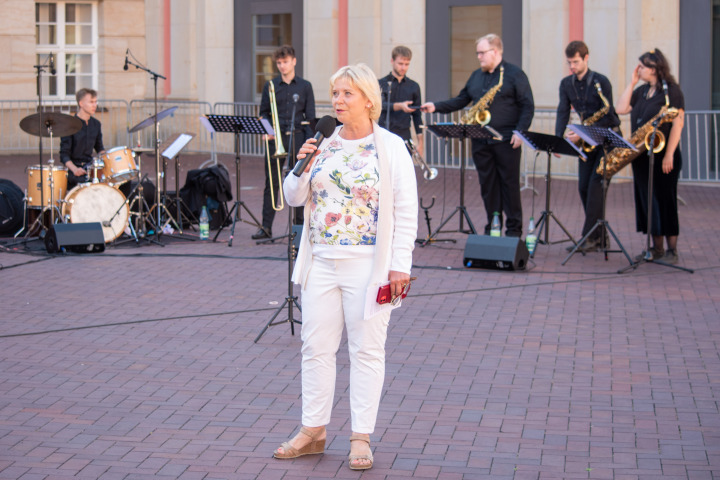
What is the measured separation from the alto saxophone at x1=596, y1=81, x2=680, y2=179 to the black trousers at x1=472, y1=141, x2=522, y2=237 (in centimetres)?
92

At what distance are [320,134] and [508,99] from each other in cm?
658

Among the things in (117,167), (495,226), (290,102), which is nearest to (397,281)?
(495,226)

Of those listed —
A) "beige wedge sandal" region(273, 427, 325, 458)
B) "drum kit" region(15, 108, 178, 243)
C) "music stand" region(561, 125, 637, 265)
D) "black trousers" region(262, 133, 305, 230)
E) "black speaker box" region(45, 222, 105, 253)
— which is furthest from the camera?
"black trousers" region(262, 133, 305, 230)

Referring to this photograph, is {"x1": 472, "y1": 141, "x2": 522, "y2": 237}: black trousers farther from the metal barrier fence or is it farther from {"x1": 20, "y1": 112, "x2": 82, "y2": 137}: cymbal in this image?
the metal barrier fence

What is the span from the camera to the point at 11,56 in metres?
22.5

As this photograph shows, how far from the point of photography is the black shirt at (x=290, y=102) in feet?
38.0

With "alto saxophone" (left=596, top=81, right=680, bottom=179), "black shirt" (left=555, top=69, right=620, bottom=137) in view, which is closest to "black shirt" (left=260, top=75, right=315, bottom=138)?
"black shirt" (left=555, top=69, right=620, bottom=137)

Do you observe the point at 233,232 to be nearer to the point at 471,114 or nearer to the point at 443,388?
the point at 471,114

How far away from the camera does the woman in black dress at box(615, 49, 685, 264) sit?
32.5 ft

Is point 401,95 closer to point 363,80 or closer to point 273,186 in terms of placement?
point 273,186

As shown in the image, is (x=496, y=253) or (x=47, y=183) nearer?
(x=496, y=253)

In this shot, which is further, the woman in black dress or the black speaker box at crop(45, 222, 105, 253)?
the black speaker box at crop(45, 222, 105, 253)

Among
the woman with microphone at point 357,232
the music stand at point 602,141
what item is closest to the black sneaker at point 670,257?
the music stand at point 602,141

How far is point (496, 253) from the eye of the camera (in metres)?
9.99
